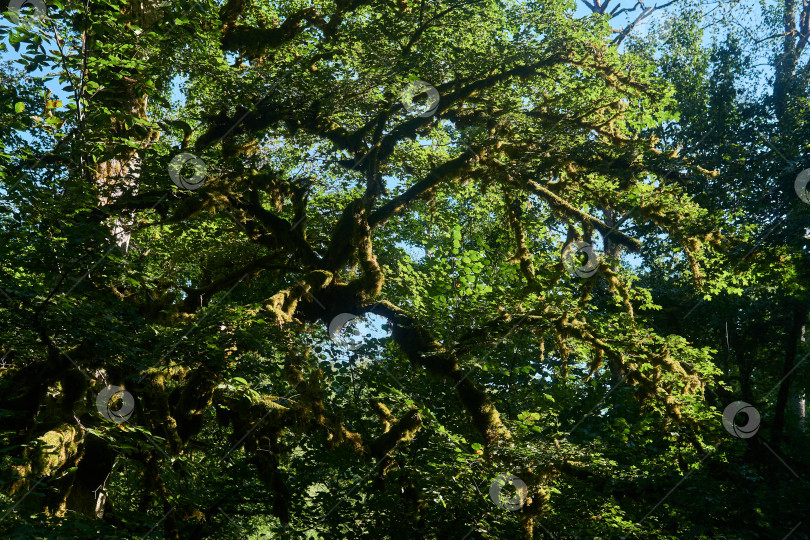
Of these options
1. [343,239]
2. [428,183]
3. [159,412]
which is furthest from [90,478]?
[428,183]

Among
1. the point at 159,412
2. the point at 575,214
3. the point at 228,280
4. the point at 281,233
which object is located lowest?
the point at 159,412

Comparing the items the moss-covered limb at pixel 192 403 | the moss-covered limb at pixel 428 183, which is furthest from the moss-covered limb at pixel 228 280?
the moss-covered limb at pixel 428 183

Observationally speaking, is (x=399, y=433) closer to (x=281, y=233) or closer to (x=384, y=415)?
(x=384, y=415)

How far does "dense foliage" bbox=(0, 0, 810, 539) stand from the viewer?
5.40m

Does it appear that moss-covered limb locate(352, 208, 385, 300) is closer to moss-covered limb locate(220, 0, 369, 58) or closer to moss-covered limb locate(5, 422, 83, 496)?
moss-covered limb locate(220, 0, 369, 58)

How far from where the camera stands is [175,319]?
21.4ft

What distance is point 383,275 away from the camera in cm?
918

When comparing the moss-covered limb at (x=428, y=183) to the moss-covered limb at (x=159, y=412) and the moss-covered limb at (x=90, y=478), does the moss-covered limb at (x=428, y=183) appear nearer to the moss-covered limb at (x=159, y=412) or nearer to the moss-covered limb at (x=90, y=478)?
the moss-covered limb at (x=159, y=412)

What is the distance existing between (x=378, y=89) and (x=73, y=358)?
679 centimetres

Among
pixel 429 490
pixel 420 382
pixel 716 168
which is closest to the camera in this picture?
pixel 429 490

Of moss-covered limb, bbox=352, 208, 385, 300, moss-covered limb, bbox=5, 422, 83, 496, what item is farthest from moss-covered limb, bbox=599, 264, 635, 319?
moss-covered limb, bbox=5, 422, 83, 496

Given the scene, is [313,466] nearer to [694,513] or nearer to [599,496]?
[599,496]

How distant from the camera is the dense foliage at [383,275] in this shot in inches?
213

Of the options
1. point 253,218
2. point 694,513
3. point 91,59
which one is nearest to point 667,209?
point 694,513
